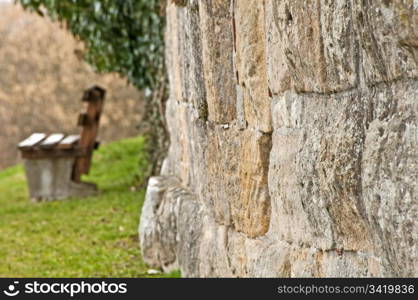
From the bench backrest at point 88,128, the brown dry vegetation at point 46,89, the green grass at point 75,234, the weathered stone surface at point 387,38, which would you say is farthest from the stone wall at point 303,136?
the brown dry vegetation at point 46,89

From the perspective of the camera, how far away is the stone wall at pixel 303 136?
2867 millimetres

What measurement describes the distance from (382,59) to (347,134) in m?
0.38

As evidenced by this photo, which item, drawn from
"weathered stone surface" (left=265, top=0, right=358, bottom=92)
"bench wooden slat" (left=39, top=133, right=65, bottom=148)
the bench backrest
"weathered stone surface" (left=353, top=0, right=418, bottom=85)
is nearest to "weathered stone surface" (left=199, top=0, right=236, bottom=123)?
"weathered stone surface" (left=265, top=0, right=358, bottom=92)

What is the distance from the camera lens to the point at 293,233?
3.93 m

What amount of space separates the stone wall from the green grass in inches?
66.4

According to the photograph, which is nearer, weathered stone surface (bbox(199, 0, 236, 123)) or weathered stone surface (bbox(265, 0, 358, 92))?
weathered stone surface (bbox(265, 0, 358, 92))

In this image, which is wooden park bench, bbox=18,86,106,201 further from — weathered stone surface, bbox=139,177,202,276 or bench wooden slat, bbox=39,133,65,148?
weathered stone surface, bbox=139,177,202,276

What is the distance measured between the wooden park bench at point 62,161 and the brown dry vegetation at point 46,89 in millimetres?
6827

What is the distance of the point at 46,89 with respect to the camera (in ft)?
64.4

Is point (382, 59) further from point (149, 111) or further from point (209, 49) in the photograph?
point (149, 111)

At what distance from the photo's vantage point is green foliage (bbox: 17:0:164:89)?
456 inches

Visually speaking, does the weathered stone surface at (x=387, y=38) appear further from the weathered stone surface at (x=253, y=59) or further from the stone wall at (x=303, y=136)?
the weathered stone surface at (x=253, y=59)

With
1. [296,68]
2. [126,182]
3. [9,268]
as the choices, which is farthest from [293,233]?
[126,182]

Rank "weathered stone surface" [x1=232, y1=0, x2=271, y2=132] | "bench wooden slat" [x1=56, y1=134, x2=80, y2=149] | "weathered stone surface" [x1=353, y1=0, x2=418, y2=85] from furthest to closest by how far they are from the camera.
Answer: "bench wooden slat" [x1=56, y1=134, x2=80, y2=149] → "weathered stone surface" [x1=232, y1=0, x2=271, y2=132] → "weathered stone surface" [x1=353, y1=0, x2=418, y2=85]
